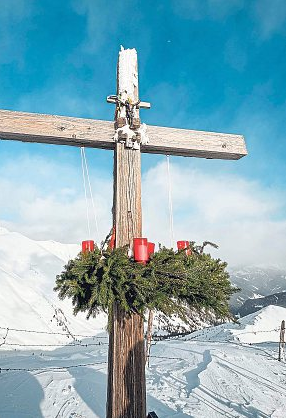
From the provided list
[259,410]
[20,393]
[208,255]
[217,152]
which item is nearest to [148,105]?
[217,152]

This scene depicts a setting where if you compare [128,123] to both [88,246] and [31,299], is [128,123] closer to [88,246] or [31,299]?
[88,246]

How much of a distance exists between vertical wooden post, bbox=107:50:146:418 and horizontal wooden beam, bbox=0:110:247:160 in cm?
20

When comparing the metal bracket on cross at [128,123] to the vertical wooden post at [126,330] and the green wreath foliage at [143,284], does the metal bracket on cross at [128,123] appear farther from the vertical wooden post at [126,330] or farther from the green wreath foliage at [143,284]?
the green wreath foliage at [143,284]

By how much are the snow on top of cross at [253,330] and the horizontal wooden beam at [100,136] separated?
22.2 m

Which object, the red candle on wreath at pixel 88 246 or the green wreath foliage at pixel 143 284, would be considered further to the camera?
the red candle on wreath at pixel 88 246

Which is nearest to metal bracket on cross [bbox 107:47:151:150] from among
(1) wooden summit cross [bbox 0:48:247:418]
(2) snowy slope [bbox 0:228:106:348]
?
(1) wooden summit cross [bbox 0:48:247:418]

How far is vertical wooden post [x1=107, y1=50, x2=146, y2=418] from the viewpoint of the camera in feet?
6.93

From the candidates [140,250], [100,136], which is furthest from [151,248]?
[100,136]

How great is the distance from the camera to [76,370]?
10523 millimetres

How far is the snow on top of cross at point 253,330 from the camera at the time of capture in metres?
25.3

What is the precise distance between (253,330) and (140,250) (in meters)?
30.1

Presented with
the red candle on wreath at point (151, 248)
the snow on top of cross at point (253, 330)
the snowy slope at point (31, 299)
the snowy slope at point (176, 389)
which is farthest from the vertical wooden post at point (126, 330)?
the snow on top of cross at point (253, 330)

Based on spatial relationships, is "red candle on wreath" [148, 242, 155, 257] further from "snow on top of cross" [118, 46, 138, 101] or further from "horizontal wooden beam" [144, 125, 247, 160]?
"snow on top of cross" [118, 46, 138, 101]

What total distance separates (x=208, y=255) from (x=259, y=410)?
6.00 metres
